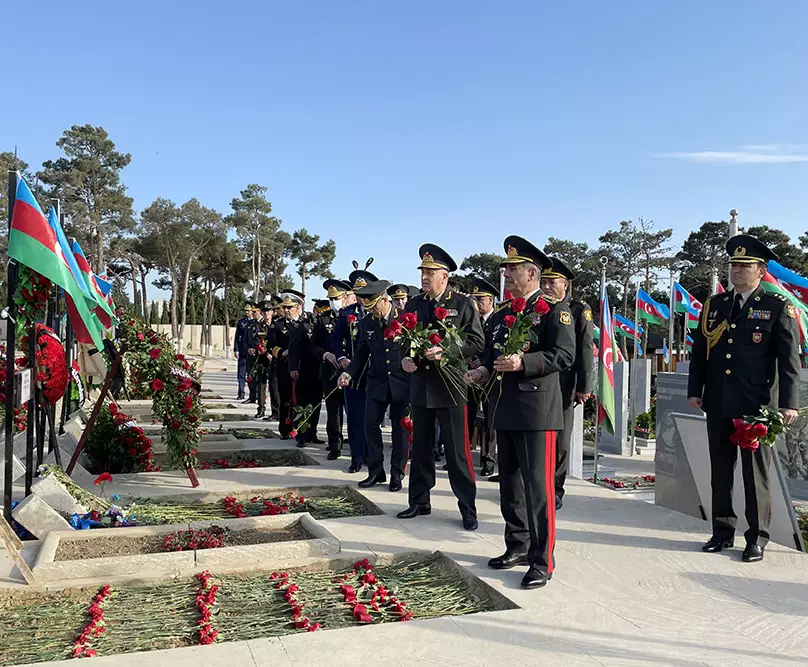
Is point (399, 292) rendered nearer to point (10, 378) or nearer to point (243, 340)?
point (10, 378)

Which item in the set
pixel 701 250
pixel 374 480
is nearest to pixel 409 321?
pixel 374 480

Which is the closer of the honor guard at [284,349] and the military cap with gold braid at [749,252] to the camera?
the military cap with gold braid at [749,252]

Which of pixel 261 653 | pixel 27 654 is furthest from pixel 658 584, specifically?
pixel 27 654

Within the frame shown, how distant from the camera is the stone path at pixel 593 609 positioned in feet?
10.2

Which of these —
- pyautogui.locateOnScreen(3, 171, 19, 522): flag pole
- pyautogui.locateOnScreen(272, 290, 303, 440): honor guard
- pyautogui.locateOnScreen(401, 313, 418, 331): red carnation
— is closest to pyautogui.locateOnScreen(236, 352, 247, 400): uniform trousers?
pyautogui.locateOnScreen(272, 290, 303, 440): honor guard

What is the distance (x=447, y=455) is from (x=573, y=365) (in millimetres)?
1453

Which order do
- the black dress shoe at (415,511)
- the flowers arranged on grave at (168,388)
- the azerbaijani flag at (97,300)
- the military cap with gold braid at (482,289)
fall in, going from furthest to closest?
1. the military cap with gold braid at (482,289)
2. the flowers arranged on grave at (168,388)
3. the azerbaijani flag at (97,300)
4. the black dress shoe at (415,511)

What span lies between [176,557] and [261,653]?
1419 mm

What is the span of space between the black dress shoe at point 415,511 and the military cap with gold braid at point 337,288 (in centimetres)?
396

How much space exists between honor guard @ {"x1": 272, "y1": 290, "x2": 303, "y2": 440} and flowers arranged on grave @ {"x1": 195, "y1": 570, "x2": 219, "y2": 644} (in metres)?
5.75

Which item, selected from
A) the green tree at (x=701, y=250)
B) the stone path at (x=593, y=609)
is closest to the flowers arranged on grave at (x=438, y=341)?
the stone path at (x=593, y=609)

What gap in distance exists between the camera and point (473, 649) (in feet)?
10.4

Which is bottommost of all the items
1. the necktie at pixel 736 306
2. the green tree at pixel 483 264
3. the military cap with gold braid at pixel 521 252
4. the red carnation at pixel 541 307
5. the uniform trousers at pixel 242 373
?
the uniform trousers at pixel 242 373

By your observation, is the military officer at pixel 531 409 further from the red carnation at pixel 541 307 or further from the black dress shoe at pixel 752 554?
the black dress shoe at pixel 752 554
